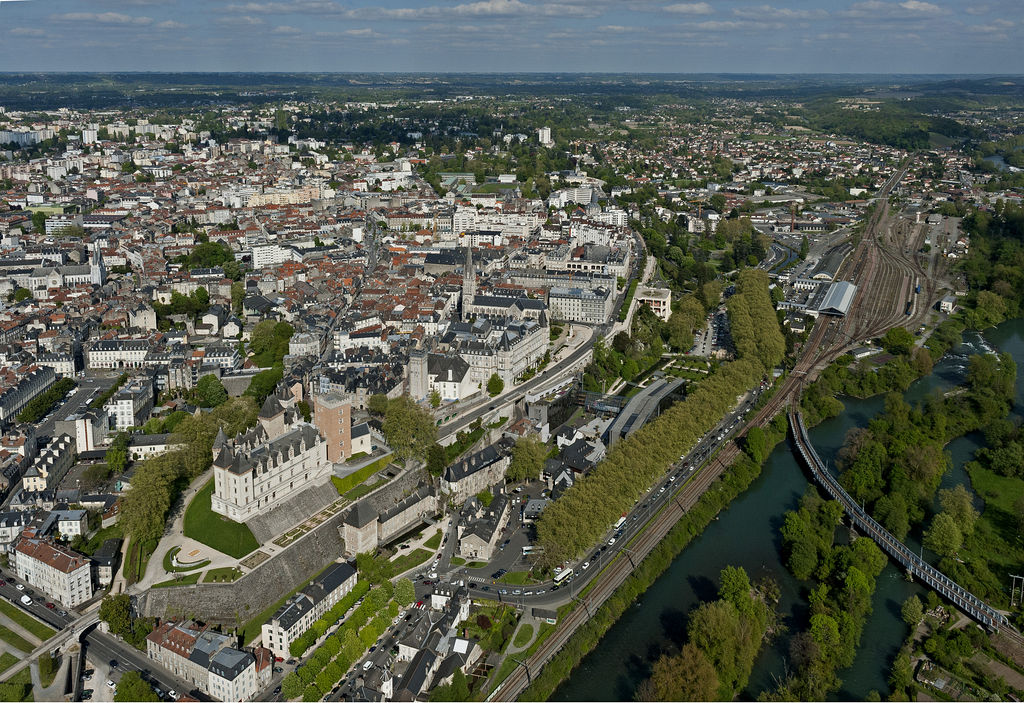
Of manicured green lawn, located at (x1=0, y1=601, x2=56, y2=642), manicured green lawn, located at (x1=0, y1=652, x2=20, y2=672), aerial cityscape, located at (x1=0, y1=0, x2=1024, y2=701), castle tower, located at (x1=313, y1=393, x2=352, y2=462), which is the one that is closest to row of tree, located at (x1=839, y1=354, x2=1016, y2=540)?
aerial cityscape, located at (x1=0, y1=0, x2=1024, y2=701)

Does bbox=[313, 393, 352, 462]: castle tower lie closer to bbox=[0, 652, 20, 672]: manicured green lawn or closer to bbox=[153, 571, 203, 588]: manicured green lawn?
bbox=[153, 571, 203, 588]: manicured green lawn

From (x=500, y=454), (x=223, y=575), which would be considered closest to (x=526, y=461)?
(x=500, y=454)

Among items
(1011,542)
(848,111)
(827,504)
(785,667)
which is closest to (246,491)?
(785,667)

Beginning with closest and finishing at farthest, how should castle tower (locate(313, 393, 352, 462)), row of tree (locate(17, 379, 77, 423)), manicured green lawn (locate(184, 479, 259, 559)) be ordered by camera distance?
manicured green lawn (locate(184, 479, 259, 559)) < castle tower (locate(313, 393, 352, 462)) < row of tree (locate(17, 379, 77, 423))

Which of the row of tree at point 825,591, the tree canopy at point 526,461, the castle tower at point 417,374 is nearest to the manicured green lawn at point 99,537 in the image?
the castle tower at point 417,374

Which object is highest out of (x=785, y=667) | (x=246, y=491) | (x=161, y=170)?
(x=161, y=170)

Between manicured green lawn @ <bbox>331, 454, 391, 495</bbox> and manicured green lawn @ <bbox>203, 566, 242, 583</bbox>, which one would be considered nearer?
manicured green lawn @ <bbox>203, 566, 242, 583</bbox>

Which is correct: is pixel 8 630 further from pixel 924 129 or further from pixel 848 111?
pixel 848 111

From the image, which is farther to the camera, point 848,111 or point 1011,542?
point 848,111

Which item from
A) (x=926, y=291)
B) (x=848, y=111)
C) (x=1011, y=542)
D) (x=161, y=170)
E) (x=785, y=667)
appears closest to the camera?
(x=785, y=667)
